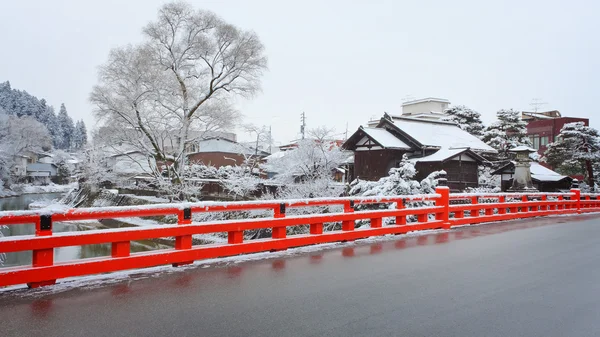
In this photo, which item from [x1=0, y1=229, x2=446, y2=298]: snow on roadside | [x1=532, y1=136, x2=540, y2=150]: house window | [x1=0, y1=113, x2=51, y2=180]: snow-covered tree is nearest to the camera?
[x1=0, y1=229, x2=446, y2=298]: snow on roadside

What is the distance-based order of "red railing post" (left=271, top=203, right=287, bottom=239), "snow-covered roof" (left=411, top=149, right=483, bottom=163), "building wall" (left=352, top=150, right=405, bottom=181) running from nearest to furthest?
"red railing post" (left=271, top=203, right=287, bottom=239) → "snow-covered roof" (left=411, top=149, right=483, bottom=163) → "building wall" (left=352, top=150, right=405, bottom=181)

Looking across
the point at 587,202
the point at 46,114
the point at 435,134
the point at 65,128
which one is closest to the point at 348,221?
the point at 587,202

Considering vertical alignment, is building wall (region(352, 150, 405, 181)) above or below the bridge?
above

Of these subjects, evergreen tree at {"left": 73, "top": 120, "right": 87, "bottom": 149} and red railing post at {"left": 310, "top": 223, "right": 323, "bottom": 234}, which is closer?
red railing post at {"left": 310, "top": 223, "right": 323, "bottom": 234}

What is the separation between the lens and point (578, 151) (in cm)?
3419

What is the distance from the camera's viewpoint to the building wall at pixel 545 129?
168 feet

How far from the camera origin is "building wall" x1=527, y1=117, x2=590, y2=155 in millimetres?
51062

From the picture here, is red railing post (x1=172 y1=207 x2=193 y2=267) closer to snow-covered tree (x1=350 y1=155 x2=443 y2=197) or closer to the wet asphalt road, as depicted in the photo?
the wet asphalt road

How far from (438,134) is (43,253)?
31.5 metres

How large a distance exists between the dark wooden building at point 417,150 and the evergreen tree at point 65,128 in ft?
249

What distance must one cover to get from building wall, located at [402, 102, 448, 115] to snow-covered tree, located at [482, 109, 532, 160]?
30.6m

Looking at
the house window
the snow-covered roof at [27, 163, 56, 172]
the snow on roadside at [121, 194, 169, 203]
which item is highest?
the house window

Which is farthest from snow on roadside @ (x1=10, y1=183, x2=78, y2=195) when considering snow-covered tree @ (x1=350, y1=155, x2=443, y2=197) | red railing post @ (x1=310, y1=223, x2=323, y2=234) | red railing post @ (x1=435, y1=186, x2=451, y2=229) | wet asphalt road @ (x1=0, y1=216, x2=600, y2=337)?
wet asphalt road @ (x1=0, y1=216, x2=600, y2=337)

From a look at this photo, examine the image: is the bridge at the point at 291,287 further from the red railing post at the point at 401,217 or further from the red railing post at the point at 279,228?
the red railing post at the point at 401,217
